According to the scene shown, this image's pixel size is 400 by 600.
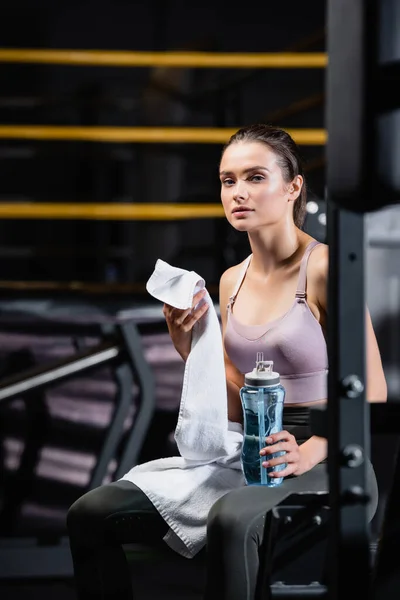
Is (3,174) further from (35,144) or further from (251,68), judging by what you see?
(251,68)

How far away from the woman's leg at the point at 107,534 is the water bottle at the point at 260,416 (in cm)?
19

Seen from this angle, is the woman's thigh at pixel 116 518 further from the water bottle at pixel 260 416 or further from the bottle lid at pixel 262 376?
the bottle lid at pixel 262 376

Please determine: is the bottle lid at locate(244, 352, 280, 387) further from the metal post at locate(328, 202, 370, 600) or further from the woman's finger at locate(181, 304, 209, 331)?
the metal post at locate(328, 202, 370, 600)

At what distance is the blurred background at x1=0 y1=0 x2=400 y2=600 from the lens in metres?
3.15

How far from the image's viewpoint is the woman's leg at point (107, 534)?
1559 mm

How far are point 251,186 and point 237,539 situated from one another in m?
0.61

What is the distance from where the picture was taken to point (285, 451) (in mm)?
1517

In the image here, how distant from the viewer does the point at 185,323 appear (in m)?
1.57

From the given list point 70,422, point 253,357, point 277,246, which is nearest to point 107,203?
point 70,422

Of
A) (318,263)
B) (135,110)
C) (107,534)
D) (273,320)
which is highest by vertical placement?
(135,110)

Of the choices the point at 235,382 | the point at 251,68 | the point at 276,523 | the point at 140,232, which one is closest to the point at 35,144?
the point at 140,232

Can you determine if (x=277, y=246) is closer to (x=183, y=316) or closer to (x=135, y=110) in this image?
(x=183, y=316)

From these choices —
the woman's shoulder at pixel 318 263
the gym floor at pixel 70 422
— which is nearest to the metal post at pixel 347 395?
the woman's shoulder at pixel 318 263

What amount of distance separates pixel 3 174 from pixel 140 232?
0.76 m
